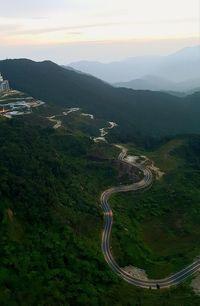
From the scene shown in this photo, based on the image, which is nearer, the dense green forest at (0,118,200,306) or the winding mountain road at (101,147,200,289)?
the dense green forest at (0,118,200,306)

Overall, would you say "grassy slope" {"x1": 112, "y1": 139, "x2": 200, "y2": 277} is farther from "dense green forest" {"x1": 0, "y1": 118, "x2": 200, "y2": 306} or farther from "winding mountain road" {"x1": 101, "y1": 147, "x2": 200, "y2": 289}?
"dense green forest" {"x1": 0, "y1": 118, "x2": 200, "y2": 306}

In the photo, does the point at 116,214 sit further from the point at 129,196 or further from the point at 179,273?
the point at 179,273

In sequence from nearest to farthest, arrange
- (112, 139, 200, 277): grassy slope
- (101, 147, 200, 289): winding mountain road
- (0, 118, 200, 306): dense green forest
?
(0, 118, 200, 306): dense green forest, (101, 147, 200, 289): winding mountain road, (112, 139, 200, 277): grassy slope

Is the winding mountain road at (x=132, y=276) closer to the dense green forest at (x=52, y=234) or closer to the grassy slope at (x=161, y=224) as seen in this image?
the grassy slope at (x=161, y=224)

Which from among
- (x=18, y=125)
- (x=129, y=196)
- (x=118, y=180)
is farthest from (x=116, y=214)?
(x=18, y=125)

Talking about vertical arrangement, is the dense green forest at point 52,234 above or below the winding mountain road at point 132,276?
above

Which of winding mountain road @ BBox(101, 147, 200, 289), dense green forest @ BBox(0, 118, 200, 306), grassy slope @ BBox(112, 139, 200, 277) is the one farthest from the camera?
grassy slope @ BBox(112, 139, 200, 277)

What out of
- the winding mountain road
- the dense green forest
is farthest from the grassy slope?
the dense green forest

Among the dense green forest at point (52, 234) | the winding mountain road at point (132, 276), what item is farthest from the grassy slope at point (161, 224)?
the dense green forest at point (52, 234)
